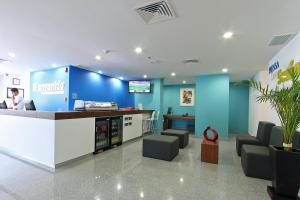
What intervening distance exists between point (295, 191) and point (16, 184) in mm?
4101

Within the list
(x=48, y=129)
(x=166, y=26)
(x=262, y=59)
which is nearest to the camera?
(x=166, y=26)

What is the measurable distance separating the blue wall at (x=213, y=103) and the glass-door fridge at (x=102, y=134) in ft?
13.4

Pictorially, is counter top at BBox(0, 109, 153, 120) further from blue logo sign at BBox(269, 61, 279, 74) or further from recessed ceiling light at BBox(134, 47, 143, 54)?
blue logo sign at BBox(269, 61, 279, 74)

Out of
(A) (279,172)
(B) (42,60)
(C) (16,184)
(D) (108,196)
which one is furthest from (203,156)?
(B) (42,60)

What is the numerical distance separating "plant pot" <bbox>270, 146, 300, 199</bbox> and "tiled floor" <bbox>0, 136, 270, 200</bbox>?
0.36 metres

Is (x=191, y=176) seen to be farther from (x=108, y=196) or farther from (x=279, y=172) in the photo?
(x=108, y=196)

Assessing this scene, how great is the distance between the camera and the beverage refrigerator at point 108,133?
13.4ft

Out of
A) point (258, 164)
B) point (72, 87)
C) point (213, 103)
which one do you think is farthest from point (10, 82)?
point (258, 164)

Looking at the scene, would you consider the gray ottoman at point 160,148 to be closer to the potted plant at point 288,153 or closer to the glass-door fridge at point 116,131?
the glass-door fridge at point 116,131

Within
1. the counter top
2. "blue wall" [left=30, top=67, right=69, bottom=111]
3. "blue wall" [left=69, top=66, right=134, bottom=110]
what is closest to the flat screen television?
"blue wall" [left=69, top=66, right=134, bottom=110]

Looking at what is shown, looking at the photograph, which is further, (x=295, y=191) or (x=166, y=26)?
(x=166, y=26)

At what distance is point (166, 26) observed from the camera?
2.73 metres

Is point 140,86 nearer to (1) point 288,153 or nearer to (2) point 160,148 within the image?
(2) point 160,148

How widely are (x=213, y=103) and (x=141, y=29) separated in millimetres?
4866
